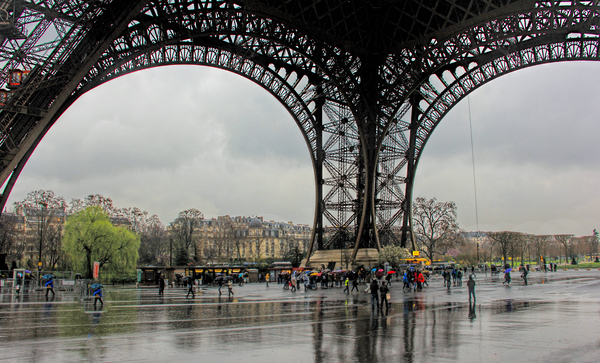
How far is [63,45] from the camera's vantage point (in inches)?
1117

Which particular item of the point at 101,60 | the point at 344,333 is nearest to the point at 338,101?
the point at 101,60

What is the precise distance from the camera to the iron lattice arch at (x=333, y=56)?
2764 cm

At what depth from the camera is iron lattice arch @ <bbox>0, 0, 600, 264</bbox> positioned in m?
27.6

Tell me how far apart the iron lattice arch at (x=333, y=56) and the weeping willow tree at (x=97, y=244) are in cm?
2409

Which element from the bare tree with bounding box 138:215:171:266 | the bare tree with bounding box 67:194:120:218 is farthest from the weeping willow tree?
the bare tree with bounding box 138:215:171:266

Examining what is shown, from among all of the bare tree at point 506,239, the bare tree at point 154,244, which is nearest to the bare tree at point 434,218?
the bare tree at point 506,239

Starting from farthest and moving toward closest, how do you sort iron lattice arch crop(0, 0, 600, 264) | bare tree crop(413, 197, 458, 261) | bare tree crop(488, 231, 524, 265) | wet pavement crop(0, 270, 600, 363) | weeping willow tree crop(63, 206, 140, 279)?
bare tree crop(488, 231, 524, 265) → bare tree crop(413, 197, 458, 261) → weeping willow tree crop(63, 206, 140, 279) → iron lattice arch crop(0, 0, 600, 264) → wet pavement crop(0, 270, 600, 363)

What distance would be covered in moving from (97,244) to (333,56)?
37.1 metres

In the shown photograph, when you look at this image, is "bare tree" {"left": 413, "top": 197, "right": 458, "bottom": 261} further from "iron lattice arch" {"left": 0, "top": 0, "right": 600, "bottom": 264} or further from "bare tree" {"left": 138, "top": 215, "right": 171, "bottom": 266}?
"bare tree" {"left": 138, "top": 215, "right": 171, "bottom": 266}

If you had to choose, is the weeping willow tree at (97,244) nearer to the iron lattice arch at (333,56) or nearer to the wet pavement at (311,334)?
the iron lattice arch at (333,56)

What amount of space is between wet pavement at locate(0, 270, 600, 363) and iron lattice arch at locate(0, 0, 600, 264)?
13.8 metres

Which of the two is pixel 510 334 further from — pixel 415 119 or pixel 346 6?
pixel 415 119

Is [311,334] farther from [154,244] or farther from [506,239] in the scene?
[154,244]

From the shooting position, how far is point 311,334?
1406cm
